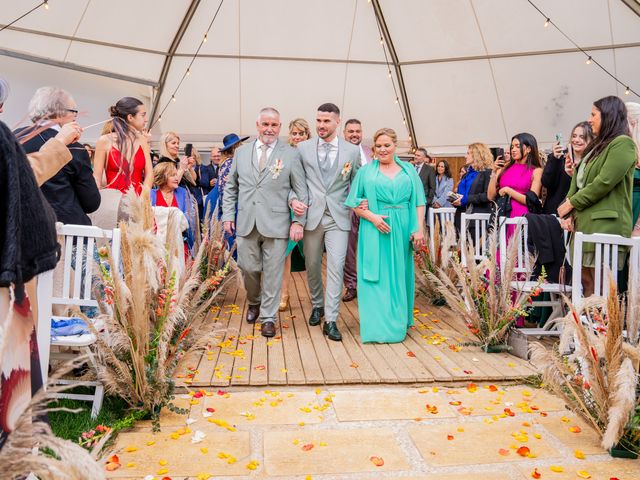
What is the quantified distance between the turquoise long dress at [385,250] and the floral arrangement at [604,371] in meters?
1.84

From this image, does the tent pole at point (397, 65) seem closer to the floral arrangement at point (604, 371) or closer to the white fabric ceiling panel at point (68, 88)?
the white fabric ceiling panel at point (68, 88)

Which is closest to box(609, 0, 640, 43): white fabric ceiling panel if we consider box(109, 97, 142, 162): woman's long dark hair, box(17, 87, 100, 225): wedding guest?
box(109, 97, 142, 162): woman's long dark hair

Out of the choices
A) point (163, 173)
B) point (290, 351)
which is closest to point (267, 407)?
point (290, 351)

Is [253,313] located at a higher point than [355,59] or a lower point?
lower

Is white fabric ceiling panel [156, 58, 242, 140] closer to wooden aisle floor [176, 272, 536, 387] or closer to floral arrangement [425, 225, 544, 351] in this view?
wooden aisle floor [176, 272, 536, 387]

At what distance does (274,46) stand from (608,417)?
1116cm

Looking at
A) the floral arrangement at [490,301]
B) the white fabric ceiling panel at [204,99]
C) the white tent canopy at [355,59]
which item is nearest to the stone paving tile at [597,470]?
the floral arrangement at [490,301]

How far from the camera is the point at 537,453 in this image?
2711mm

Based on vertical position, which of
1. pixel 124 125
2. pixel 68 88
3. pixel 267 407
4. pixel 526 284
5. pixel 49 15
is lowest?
pixel 267 407

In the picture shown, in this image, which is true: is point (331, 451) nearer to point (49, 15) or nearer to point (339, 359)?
point (339, 359)

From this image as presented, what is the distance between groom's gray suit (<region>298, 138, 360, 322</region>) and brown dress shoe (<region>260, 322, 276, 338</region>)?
439 millimetres

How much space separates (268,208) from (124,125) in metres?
1.27

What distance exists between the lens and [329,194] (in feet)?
16.0

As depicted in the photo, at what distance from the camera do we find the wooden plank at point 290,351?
12.1 feet
